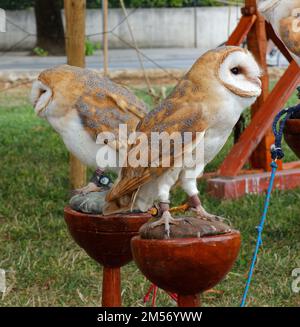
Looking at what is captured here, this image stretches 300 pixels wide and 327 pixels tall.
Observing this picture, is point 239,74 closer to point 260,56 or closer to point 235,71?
point 235,71

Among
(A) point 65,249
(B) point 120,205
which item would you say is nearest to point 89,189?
(B) point 120,205

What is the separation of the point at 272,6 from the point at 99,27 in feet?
61.5

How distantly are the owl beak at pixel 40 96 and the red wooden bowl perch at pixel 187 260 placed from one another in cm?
64

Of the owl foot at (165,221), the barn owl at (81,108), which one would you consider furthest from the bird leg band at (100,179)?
the owl foot at (165,221)

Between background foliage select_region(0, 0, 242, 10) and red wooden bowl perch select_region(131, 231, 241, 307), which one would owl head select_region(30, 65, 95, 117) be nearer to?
red wooden bowl perch select_region(131, 231, 241, 307)

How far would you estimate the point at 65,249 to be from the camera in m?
3.68

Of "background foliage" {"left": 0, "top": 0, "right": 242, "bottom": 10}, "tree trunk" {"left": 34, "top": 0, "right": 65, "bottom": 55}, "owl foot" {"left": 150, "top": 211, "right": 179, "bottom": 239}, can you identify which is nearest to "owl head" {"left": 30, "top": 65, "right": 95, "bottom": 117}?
"owl foot" {"left": 150, "top": 211, "right": 179, "bottom": 239}

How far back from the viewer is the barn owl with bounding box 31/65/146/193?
92.0 inches

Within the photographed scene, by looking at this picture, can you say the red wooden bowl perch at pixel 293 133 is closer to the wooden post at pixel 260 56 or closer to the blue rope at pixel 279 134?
the blue rope at pixel 279 134

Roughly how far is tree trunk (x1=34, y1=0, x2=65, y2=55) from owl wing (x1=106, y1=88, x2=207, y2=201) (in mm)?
13404

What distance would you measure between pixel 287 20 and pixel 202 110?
2.00 ft

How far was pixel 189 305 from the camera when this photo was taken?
1884mm

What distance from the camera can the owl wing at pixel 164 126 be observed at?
1.84 metres
